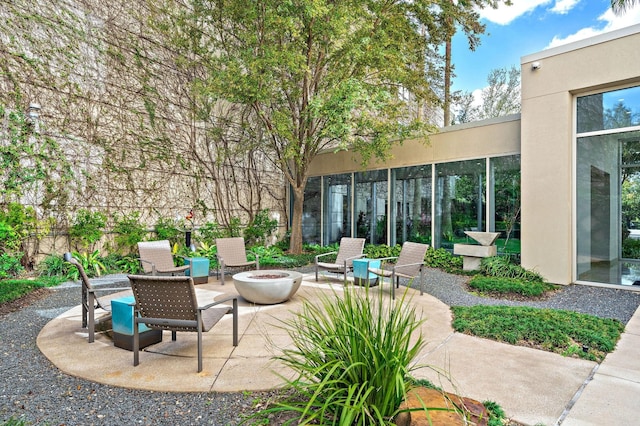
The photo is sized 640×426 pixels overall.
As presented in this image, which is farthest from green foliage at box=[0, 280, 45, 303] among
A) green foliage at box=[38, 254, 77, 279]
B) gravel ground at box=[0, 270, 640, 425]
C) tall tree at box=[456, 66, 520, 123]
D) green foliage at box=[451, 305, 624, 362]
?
tall tree at box=[456, 66, 520, 123]

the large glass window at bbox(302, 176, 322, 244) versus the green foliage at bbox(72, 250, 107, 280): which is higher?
→ the large glass window at bbox(302, 176, 322, 244)

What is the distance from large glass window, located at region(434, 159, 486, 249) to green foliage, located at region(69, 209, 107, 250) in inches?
305

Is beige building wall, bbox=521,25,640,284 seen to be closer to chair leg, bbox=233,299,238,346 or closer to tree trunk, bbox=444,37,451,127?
chair leg, bbox=233,299,238,346

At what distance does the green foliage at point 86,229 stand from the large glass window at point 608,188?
30.9ft

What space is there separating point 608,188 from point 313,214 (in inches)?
298

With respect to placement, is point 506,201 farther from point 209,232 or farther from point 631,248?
point 209,232

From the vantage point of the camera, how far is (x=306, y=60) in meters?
8.22

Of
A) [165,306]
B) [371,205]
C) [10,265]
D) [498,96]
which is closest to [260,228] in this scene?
[371,205]

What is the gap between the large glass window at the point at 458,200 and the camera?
8.49 m

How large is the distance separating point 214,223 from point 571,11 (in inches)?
780

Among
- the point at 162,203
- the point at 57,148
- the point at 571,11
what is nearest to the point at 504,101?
the point at 571,11

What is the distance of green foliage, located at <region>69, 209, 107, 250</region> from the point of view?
7.47m

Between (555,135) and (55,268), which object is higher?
(555,135)

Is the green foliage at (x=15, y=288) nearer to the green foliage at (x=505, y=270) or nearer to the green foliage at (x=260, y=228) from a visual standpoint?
the green foliage at (x=260, y=228)
